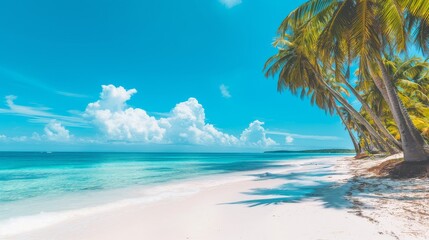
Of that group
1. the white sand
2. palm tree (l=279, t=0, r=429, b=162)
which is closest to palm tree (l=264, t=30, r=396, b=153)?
palm tree (l=279, t=0, r=429, b=162)

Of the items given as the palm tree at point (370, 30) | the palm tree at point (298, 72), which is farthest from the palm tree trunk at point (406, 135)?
the palm tree at point (298, 72)

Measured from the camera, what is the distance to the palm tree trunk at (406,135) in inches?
387

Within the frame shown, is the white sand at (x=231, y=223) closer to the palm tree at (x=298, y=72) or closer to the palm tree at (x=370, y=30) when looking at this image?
the palm tree at (x=370, y=30)

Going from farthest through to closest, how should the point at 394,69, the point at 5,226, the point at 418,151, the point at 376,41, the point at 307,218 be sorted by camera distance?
1. the point at 394,69
2. the point at 418,151
3. the point at 376,41
4. the point at 5,226
5. the point at 307,218

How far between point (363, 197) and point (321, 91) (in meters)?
12.3

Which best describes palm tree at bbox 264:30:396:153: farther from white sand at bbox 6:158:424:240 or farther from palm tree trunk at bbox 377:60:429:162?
white sand at bbox 6:158:424:240

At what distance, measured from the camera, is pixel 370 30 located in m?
8.29

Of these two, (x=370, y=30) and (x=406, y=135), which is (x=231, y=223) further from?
(x=406, y=135)

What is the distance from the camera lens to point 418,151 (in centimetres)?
983

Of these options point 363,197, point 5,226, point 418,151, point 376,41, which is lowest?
point 5,226

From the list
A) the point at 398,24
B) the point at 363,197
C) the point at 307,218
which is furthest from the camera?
the point at 398,24

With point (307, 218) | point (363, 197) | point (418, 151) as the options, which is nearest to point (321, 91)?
point (418, 151)

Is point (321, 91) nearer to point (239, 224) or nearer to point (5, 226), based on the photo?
point (239, 224)

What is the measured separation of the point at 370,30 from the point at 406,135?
14.8ft
